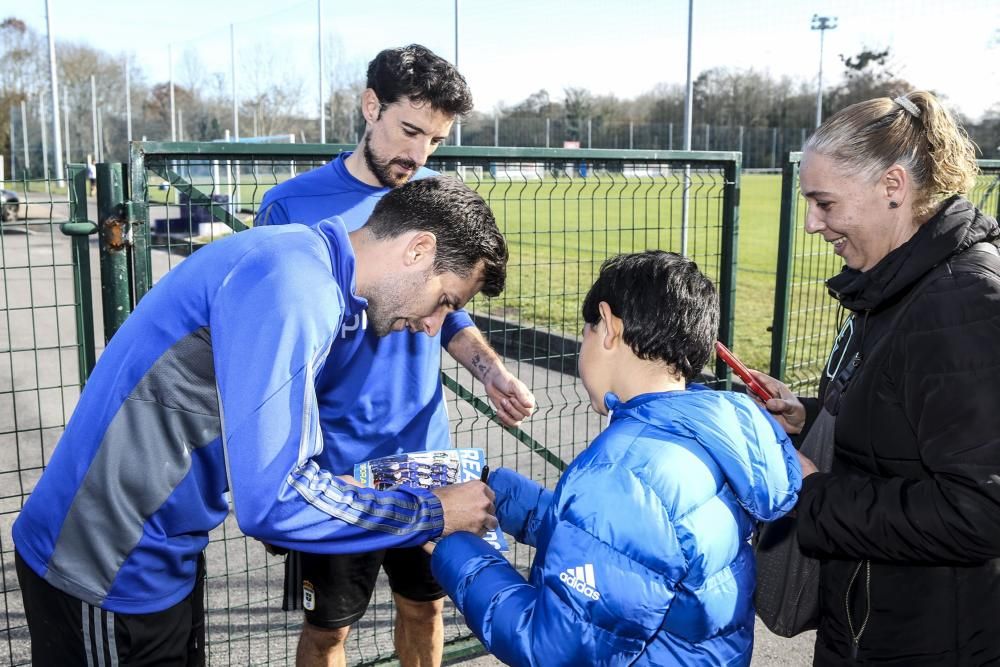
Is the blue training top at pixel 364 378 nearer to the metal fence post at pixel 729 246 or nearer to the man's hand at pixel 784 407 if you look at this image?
the man's hand at pixel 784 407

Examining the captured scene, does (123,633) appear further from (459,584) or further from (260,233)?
(260,233)

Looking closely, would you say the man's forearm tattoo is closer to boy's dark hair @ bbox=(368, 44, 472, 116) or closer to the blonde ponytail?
boy's dark hair @ bbox=(368, 44, 472, 116)

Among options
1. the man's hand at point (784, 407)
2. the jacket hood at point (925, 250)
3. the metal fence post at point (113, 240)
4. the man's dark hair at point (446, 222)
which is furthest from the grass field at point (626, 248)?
the jacket hood at point (925, 250)

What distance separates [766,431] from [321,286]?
964mm

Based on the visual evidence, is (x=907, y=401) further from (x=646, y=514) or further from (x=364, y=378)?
(x=364, y=378)

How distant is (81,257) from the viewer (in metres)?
2.94

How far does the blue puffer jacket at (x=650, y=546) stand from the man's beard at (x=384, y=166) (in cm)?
148

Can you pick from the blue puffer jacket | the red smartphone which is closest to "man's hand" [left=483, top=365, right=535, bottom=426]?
the red smartphone

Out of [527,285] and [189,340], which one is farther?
[527,285]

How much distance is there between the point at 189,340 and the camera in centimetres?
179

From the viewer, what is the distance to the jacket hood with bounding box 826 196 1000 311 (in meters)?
1.94

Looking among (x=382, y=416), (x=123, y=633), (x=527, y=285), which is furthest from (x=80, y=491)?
(x=527, y=285)

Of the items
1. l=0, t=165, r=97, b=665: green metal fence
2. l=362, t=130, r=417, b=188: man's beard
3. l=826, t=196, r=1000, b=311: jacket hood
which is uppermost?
l=362, t=130, r=417, b=188: man's beard

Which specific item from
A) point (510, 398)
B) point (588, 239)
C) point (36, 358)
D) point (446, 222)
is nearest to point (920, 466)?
point (446, 222)
